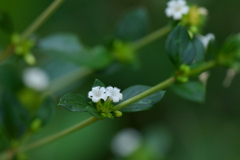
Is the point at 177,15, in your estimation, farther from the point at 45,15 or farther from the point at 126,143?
the point at 126,143

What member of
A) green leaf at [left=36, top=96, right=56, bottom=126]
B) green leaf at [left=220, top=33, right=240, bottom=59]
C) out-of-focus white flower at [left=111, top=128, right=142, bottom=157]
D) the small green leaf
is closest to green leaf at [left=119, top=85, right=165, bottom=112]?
green leaf at [left=220, top=33, right=240, bottom=59]

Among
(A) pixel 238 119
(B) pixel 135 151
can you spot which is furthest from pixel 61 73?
(A) pixel 238 119

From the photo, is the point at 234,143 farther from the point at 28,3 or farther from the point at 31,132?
the point at 28,3

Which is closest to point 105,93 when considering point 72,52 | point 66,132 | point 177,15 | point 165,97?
point 66,132

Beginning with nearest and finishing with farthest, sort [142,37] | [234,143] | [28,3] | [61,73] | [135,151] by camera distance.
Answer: [142,37] < [61,73] < [135,151] < [28,3] < [234,143]

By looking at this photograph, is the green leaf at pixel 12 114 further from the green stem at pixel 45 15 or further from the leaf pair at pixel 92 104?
the leaf pair at pixel 92 104

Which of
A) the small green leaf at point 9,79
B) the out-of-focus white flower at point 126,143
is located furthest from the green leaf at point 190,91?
the out-of-focus white flower at point 126,143
